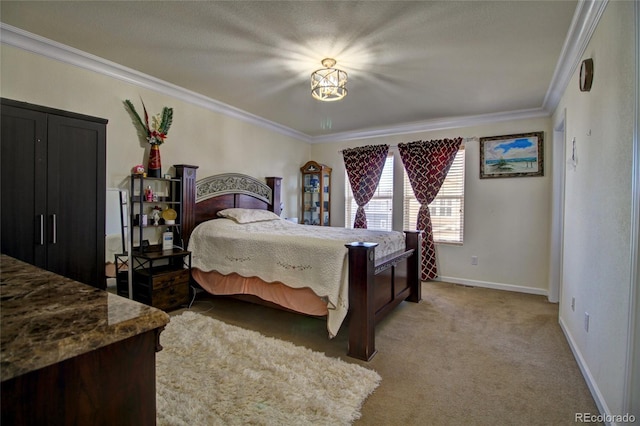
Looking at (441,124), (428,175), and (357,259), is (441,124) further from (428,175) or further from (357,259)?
(357,259)

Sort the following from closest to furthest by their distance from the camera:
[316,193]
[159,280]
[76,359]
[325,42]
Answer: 1. [76,359]
2. [325,42]
3. [159,280]
4. [316,193]

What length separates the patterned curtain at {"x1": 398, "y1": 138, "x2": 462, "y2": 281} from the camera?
471 centimetres

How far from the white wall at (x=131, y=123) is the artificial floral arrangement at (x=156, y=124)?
0.25 ft

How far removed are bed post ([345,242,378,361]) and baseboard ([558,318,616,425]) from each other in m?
1.38

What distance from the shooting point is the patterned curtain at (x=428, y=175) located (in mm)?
4711

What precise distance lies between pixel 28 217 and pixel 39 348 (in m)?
2.46

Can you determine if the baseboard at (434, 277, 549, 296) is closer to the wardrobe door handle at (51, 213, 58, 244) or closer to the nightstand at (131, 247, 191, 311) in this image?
the nightstand at (131, 247, 191, 311)

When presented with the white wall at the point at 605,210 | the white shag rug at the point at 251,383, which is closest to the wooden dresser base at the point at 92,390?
the white shag rug at the point at 251,383

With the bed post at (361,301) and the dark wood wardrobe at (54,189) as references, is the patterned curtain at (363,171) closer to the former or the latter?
the bed post at (361,301)

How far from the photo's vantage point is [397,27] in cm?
235

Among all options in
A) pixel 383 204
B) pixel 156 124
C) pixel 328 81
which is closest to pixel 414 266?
pixel 383 204

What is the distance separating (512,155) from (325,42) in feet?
10.8

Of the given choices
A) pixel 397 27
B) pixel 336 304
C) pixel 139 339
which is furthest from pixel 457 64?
pixel 139 339

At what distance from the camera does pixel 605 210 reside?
185 centimetres
